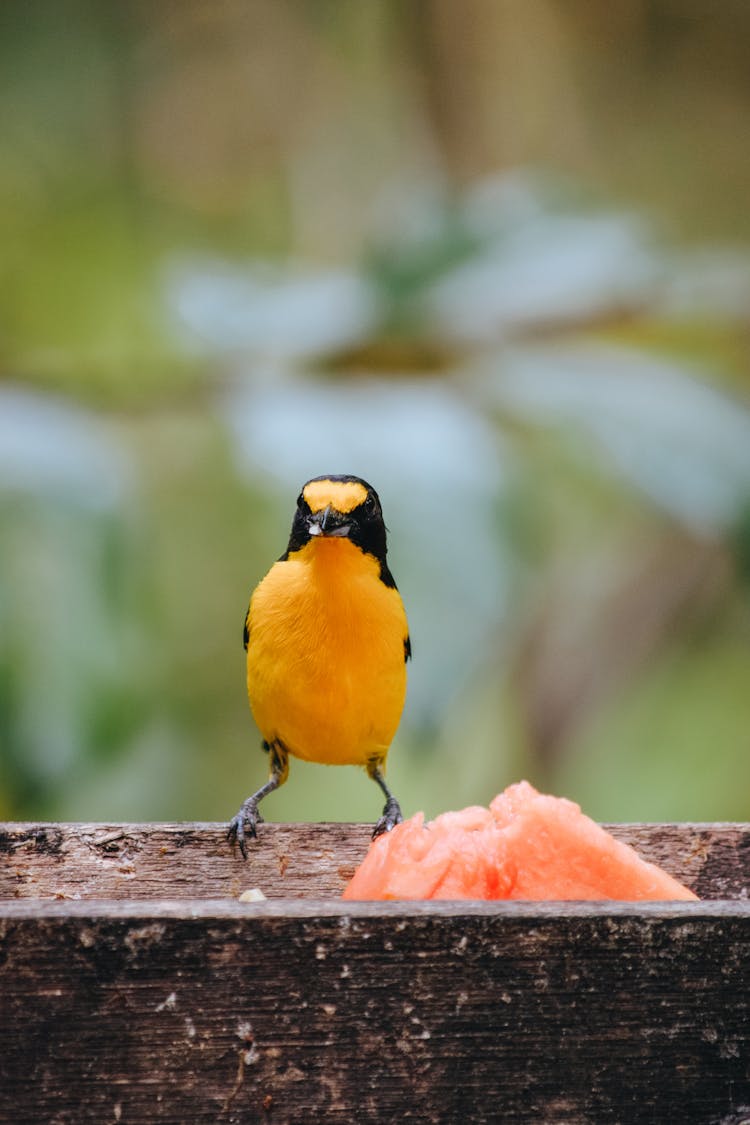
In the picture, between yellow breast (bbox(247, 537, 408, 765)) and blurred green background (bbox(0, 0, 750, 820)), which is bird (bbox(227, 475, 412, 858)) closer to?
yellow breast (bbox(247, 537, 408, 765))

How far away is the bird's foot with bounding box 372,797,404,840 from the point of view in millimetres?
2721

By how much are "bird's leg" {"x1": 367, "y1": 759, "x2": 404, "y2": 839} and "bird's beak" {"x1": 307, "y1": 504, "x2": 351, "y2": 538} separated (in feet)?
1.98

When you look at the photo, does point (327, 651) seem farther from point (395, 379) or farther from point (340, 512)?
point (395, 379)

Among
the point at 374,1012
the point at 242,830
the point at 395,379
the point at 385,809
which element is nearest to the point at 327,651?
the point at 385,809

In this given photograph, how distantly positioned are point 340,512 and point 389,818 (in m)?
0.66

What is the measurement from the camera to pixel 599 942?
1660mm

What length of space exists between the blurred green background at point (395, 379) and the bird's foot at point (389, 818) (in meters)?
0.15

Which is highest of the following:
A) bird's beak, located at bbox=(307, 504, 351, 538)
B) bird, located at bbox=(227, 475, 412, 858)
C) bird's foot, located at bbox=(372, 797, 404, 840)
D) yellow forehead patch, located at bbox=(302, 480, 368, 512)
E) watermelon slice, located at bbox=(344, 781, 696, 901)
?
yellow forehead patch, located at bbox=(302, 480, 368, 512)

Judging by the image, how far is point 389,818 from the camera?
3.07 m

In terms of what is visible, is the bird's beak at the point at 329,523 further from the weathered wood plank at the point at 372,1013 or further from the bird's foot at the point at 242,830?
the weathered wood plank at the point at 372,1013

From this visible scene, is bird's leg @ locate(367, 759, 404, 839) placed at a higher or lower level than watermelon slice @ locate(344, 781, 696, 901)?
lower

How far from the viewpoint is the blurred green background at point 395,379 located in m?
3.24

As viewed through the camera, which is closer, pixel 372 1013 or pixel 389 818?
pixel 372 1013

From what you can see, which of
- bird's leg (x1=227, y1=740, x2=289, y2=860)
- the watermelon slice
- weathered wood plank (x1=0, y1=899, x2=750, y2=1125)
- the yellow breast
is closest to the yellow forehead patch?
the yellow breast
